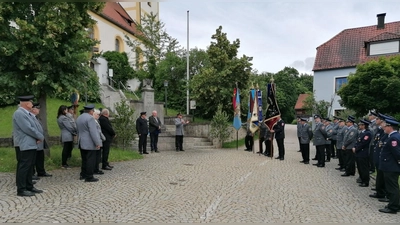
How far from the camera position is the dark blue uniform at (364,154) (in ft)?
24.7

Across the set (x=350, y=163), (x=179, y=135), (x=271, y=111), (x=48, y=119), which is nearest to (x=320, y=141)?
(x=350, y=163)

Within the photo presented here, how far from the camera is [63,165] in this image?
351 inches

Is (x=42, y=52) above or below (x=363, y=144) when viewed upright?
above

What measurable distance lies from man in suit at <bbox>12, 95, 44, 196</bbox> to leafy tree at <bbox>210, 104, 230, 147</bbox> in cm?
1017

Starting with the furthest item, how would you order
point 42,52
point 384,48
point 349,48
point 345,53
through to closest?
point 349,48, point 345,53, point 384,48, point 42,52

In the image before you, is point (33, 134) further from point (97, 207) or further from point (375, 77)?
point (375, 77)

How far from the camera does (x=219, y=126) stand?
1564 cm

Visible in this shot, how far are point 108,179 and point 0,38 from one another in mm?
4857

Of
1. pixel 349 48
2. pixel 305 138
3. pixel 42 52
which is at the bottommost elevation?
pixel 305 138

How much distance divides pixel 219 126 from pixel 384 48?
19.3 meters

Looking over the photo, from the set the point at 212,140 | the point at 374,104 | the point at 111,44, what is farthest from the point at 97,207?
the point at 111,44

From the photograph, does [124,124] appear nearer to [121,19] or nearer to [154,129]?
[154,129]

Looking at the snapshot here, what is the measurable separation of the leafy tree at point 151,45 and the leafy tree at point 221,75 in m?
8.48

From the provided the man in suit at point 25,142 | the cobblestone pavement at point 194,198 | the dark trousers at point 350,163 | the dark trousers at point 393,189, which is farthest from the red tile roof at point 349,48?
the man in suit at point 25,142
